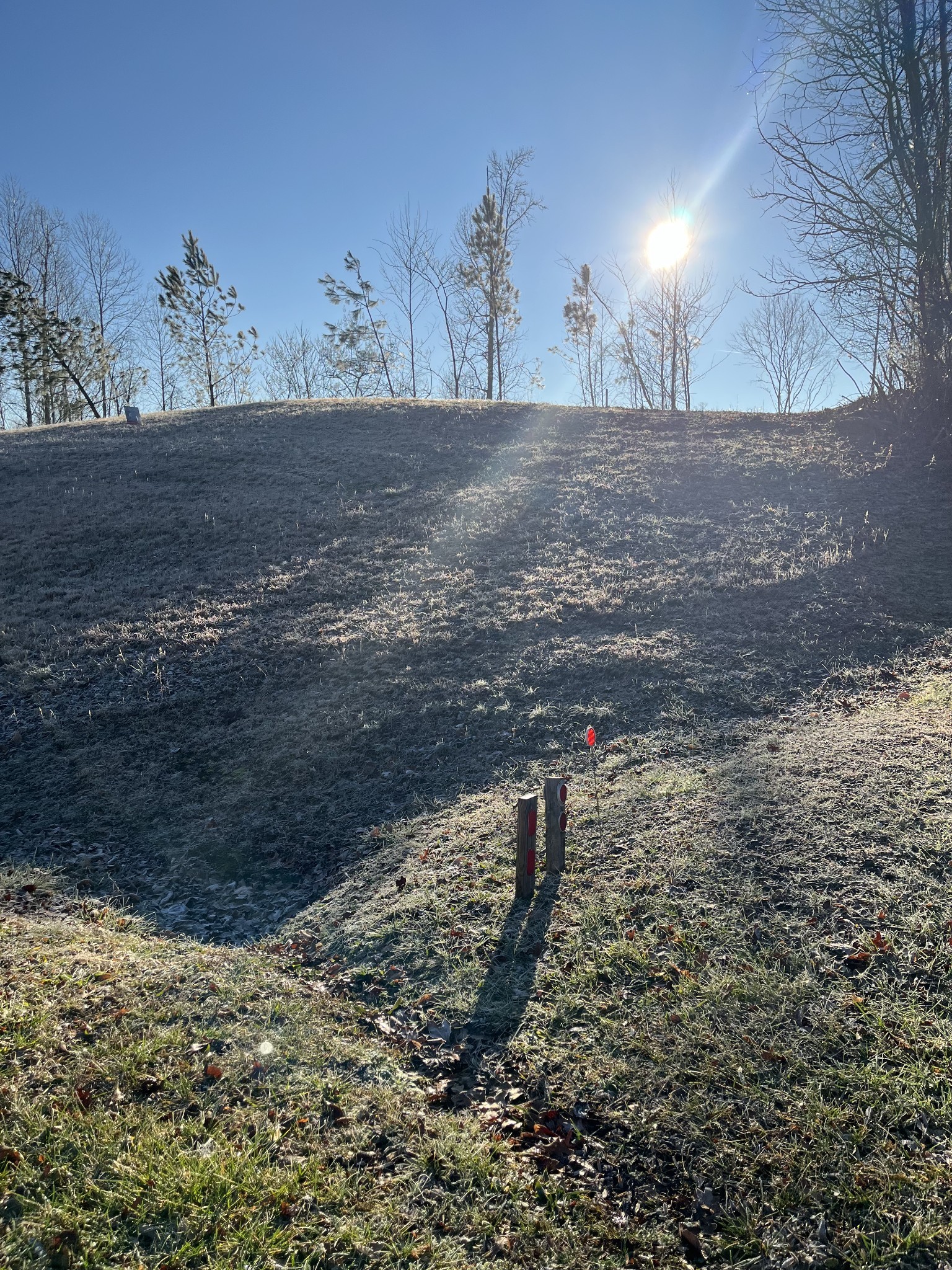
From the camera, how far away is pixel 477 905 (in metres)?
4.73

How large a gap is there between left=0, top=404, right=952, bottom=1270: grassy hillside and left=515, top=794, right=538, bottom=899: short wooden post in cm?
16

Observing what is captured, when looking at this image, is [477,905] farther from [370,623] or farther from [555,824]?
[370,623]

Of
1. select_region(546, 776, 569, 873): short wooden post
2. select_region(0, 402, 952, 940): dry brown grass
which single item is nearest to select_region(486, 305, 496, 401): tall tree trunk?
select_region(0, 402, 952, 940): dry brown grass

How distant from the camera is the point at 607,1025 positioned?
11.5 ft

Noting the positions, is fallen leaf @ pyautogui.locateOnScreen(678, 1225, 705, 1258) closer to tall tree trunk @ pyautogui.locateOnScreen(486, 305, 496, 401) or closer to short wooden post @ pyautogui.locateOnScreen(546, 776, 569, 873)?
short wooden post @ pyautogui.locateOnScreen(546, 776, 569, 873)

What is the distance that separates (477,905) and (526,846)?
55cm

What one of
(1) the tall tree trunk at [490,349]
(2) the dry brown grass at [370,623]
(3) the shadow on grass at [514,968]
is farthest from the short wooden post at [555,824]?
(1) the tall tree trunk at [490,349]

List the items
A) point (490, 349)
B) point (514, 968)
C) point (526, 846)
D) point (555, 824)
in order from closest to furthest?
point (514, 968)
point (526, 846)
point (555, 824)
point (490, 349)

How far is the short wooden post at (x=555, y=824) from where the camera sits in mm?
4828

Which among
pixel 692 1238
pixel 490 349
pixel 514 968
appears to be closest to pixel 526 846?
pixel 514 968

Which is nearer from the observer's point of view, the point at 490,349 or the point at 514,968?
the point at 514,968

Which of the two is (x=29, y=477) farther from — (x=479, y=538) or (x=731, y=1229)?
(x=731, y=1229)

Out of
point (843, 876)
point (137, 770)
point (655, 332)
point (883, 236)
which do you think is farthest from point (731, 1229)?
point (655, 332)

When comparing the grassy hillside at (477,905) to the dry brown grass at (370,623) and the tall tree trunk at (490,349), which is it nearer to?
the dry brown grass at (370,623)
